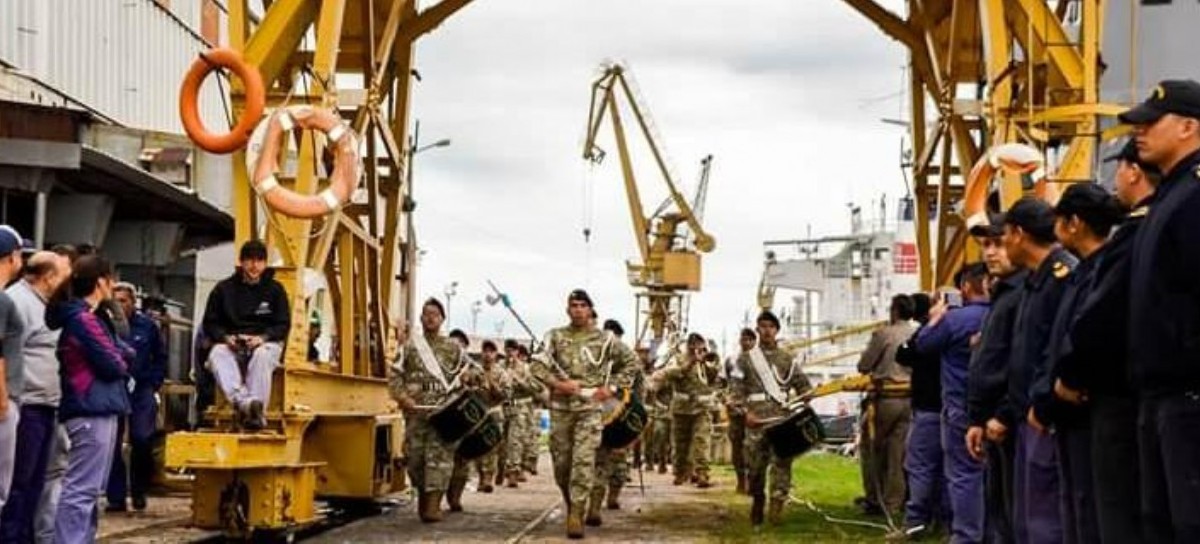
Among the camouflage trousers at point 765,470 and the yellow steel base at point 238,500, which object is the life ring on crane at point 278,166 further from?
the camouflage trousers at point 765,470

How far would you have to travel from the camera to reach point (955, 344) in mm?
11430

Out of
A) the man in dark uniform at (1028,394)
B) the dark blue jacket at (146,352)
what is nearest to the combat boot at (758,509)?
the dark blue jacket at (146,352)

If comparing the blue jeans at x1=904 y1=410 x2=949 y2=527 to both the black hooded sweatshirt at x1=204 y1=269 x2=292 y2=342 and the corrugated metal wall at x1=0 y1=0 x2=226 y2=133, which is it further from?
the corrugated metal wall at x1=0 y1=0 x2=226 y2=133

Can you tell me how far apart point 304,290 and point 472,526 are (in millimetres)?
2960

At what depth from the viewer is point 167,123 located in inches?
1258

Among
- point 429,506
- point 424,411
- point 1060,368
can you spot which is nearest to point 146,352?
point 424,411

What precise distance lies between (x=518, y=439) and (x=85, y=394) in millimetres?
15527

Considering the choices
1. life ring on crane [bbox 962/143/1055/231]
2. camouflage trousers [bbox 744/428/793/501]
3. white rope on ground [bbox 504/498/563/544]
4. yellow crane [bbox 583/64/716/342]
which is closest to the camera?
life ring on crane [bbox 962/143/1055/231]

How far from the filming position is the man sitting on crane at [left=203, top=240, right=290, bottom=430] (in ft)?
40.2

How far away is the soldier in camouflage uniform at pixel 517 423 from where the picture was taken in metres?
24.2

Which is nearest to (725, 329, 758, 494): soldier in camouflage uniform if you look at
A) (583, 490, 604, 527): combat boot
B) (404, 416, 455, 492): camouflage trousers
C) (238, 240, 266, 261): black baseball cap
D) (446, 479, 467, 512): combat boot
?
(446, 479, 467, 512): combat boot

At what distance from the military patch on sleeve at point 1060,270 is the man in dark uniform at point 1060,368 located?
0.67 feet

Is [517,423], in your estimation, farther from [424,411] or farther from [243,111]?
[243,111]

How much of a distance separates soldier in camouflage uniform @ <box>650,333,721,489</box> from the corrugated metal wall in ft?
30.7
